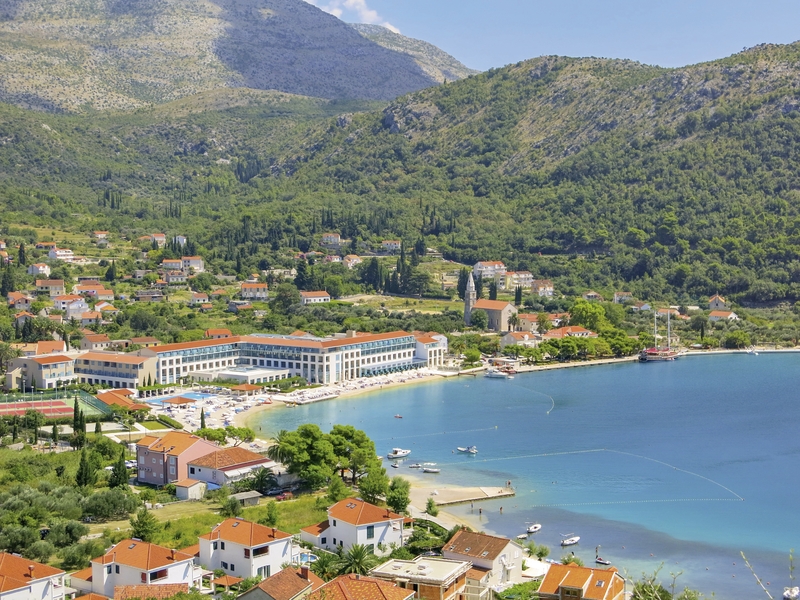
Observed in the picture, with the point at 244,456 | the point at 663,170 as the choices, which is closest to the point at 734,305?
the point at 663,170

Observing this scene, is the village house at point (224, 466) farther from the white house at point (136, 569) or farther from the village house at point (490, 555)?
the village house at point (490, 555)

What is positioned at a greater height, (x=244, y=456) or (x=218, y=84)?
(x=218, y=84)

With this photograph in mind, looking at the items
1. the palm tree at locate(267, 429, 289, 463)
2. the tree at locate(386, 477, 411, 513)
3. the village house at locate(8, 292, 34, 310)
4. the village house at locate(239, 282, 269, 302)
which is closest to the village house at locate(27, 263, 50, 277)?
the village house at locate(8, 292, 34, 310)

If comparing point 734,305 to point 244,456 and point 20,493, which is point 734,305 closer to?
point 244,456

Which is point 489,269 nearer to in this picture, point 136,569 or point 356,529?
point 356,529

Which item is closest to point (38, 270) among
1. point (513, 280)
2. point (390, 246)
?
point (390, 246)

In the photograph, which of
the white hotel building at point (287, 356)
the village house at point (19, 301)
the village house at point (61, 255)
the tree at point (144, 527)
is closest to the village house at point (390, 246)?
the village house at point (61, 255)
